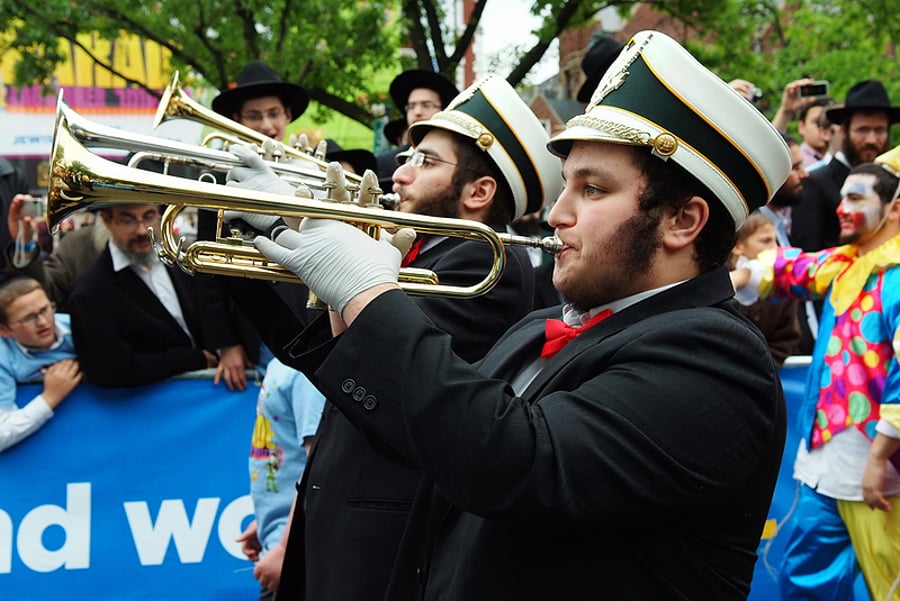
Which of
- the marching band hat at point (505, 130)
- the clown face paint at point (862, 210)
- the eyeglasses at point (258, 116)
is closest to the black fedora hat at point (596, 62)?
the clown face paint at point (862, 210)

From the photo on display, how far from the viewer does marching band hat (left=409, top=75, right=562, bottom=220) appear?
10.5ft

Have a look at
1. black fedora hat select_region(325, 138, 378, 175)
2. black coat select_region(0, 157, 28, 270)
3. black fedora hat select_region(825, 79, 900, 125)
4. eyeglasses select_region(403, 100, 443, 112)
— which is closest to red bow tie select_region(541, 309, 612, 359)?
black fedora hat select_region(325, 138, 378, 175)

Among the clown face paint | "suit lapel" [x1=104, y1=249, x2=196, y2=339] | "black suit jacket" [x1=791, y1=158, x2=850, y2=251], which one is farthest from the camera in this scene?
"black suit jacket" [x1=791, y1=158, x2=850, y2=251]

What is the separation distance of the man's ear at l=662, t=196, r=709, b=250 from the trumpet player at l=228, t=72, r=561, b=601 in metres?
0.94

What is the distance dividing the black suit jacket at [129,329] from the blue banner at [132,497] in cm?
13

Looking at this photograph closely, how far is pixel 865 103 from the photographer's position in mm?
6555

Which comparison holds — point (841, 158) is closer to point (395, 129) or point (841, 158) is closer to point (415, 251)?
point (395, 129)

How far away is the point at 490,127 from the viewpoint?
3.22 m

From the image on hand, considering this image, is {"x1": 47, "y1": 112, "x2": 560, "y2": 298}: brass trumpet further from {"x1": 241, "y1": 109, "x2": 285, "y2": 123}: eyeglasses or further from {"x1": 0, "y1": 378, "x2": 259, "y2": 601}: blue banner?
{"x1": 241, "y1": 109, "x2": 285, "y2": 123}: eyeglasses

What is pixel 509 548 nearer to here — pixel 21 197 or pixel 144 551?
pixel 144 551

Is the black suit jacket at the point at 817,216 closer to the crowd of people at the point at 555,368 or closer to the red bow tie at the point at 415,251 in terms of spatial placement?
the crowd of people at the point at 555,368

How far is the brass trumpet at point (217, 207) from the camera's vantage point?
6.75 feet

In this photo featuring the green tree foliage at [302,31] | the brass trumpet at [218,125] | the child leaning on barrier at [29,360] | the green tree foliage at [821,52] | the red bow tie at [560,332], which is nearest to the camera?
the red bow tie at [560,332]

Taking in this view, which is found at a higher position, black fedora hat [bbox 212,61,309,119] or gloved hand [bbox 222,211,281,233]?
black fedora hat [bbox 212,61,309,119]
